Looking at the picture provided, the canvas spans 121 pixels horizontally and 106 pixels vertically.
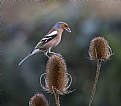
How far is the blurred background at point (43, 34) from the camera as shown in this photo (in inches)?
55.6

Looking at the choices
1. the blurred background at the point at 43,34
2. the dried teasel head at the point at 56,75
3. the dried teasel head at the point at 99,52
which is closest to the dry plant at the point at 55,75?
the dried teasel head at the point at 56,75

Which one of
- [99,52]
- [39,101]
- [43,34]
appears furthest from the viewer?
[43,34]

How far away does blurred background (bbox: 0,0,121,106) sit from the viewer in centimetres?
141

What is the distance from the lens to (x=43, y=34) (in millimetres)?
1427

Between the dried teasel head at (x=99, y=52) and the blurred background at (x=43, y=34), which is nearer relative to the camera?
the dried teasel head at (x=99, y=52)

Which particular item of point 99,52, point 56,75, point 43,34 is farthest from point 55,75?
point 43,34

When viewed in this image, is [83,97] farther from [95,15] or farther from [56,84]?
[56,84]

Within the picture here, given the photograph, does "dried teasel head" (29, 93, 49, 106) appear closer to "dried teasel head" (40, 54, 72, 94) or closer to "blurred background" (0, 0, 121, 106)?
"dried teasel head" (40, 54, 72, 94)

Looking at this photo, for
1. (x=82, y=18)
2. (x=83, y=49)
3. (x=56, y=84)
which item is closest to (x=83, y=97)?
(x=83, y=49)

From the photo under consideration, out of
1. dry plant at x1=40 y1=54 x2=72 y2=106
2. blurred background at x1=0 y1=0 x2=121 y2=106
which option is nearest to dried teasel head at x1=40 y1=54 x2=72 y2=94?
dry plant at x1=40 y1=54 x2=72 y2=106

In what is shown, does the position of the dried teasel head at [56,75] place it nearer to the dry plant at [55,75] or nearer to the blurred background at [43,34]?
the dry plant at [55,75]

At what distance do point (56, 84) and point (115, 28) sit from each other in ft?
2.19

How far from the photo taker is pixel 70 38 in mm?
1459

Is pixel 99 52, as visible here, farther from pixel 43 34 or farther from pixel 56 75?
pixel 43 34
